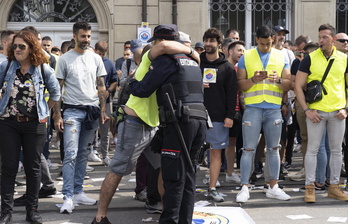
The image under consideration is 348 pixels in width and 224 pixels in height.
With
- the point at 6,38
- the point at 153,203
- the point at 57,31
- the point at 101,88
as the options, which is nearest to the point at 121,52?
the point at 57,31

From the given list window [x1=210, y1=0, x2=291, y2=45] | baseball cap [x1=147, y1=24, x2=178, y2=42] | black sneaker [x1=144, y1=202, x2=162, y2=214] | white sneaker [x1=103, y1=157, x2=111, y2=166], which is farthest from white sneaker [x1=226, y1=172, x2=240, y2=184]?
window [x1=210, y1=0, x2=291, y2=45]

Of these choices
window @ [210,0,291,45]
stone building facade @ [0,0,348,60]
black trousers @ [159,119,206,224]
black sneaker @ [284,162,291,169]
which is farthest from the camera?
window @ [210,0,291,45]

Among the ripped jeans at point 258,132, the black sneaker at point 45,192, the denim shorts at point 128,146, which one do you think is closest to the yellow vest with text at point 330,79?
the ripped jeans at point 258,132

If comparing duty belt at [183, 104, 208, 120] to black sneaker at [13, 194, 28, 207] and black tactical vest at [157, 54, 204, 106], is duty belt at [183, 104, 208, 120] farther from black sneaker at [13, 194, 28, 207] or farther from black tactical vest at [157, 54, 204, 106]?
black sneaker at [13, 194, 28, 207]

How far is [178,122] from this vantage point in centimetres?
506

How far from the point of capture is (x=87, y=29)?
650 centimetres

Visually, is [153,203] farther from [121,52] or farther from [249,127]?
[121,52]

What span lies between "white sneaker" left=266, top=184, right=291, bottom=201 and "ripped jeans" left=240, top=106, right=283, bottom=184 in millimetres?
140

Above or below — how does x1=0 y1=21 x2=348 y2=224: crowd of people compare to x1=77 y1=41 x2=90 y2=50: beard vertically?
below

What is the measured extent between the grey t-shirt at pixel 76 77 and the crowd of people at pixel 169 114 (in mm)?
12

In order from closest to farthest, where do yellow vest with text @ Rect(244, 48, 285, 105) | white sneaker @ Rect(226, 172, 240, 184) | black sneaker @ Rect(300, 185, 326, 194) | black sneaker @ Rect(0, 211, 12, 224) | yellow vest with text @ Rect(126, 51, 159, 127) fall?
yellow vest with text @ Rect(126, 51, 159, 127), black sneaker @ Rect(0, 211, 12, 224), yellow vest with text @ Rect(244, 48, 285, 105), black sneaker @ Rect(300, 185, 326, 194), white sneaker @ Rect(226, 172, 240, 184)

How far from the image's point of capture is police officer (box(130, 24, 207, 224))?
16.5 ft

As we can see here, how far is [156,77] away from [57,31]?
999 cm

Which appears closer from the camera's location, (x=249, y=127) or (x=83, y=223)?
(x=83, y=223)
